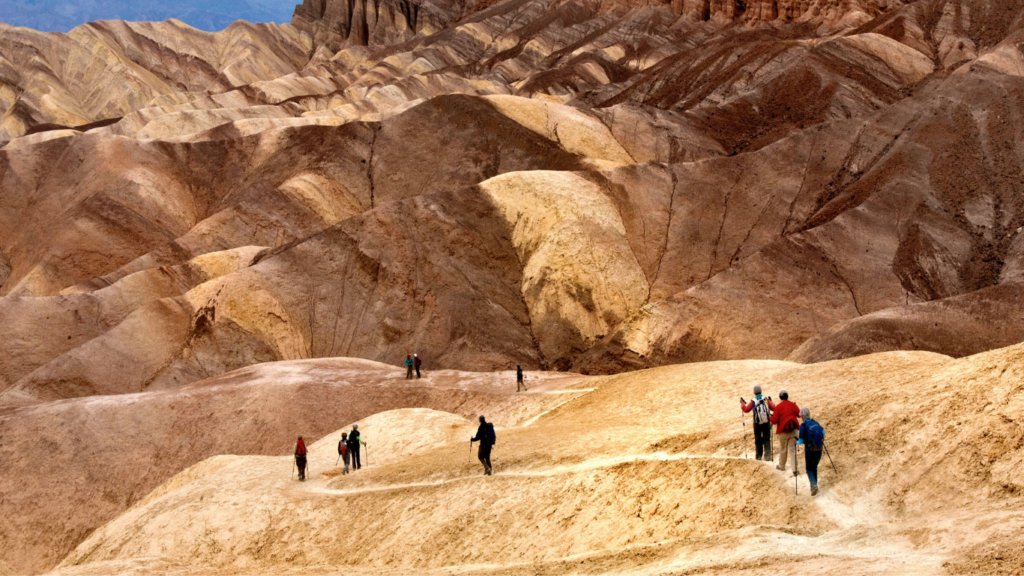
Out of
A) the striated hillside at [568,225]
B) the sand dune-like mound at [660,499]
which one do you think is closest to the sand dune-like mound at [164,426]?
the sand dune-like mound at [660,499]

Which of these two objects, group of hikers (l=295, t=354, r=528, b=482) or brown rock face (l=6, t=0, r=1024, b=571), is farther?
brown rock face (l=6, t=0, r=1024, b=571)

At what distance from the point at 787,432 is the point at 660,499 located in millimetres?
2379

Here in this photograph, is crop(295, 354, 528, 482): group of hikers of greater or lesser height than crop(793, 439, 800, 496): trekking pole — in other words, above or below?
above

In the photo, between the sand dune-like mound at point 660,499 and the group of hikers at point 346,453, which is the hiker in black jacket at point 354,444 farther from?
the sand dune-like mound at point 660,499

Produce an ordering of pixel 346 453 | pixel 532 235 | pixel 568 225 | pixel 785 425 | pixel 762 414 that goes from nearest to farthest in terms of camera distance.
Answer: pixel 785 425, pixel 762 414, pixel 346 453, pixel 568 225, pixel 532 235

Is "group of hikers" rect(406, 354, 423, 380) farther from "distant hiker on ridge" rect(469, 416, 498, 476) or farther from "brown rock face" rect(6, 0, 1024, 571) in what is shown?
"distant hiker on ridge" rect(469, 416, 498, 476)

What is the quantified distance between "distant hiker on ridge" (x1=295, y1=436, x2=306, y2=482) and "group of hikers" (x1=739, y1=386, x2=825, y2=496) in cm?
1075

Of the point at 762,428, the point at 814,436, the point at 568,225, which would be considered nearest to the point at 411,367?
the point at 568,225

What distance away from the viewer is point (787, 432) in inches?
535

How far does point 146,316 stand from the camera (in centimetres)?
4594

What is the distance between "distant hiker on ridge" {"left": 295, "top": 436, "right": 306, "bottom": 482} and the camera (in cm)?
2065

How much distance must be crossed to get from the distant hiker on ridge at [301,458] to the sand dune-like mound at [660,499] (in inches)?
9.7

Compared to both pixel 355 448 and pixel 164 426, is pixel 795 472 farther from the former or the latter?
pixel 164 426

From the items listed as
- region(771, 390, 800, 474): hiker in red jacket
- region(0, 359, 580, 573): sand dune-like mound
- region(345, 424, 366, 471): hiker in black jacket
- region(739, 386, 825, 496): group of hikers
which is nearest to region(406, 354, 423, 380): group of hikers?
region(0, 359, 580, 573): sand dune-like mound
